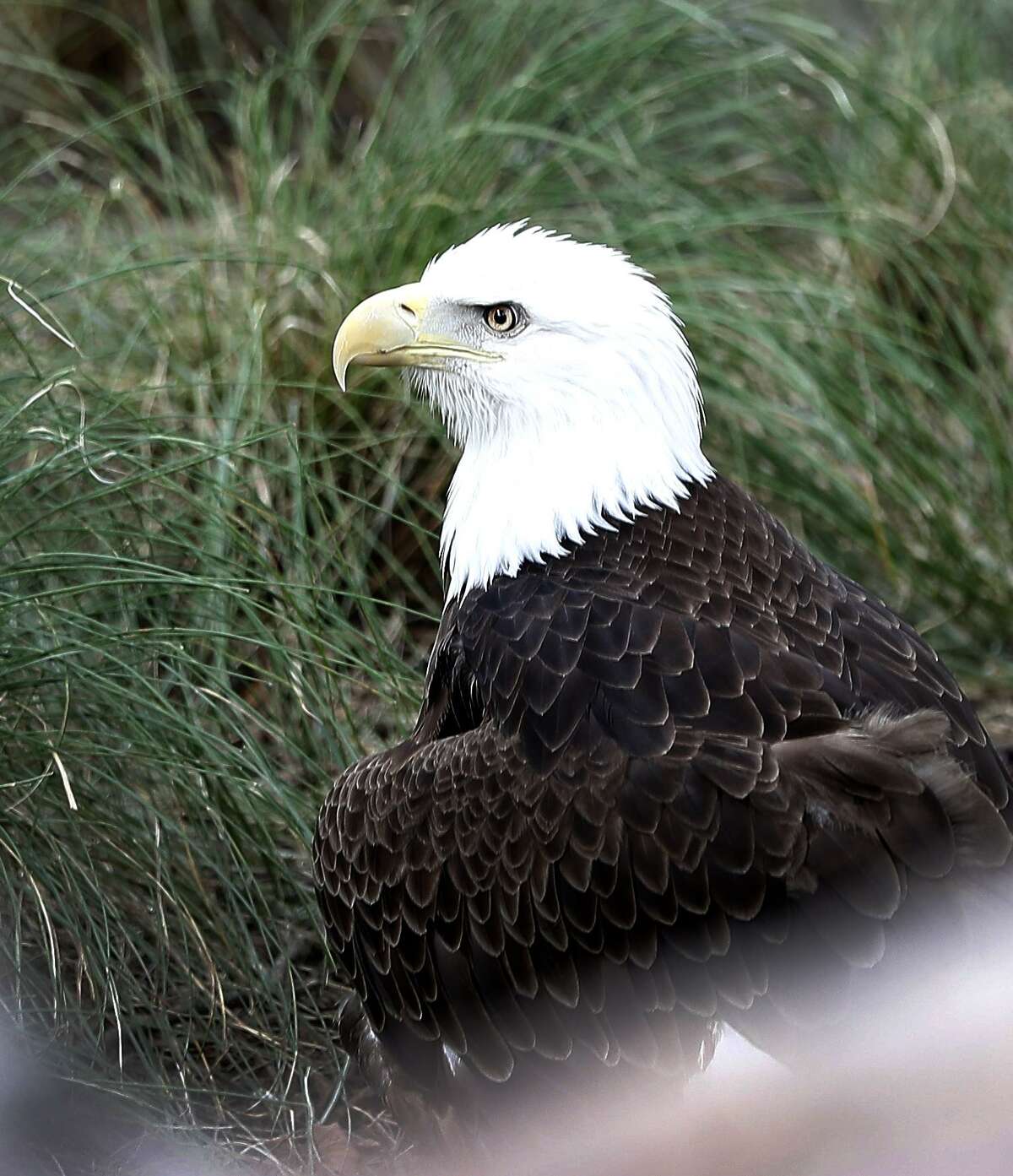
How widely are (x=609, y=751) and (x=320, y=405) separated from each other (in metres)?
2.25

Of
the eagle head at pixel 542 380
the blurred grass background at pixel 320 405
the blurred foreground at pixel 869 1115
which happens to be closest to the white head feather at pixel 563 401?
the eagle head at pixel 542 380

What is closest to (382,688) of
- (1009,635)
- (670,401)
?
(670,401)

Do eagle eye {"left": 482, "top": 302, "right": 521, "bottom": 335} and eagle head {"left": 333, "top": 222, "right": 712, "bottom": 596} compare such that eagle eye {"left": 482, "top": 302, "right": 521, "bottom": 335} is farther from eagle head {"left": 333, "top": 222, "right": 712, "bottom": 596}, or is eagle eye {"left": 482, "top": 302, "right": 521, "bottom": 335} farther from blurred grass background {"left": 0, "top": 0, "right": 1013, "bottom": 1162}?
blurred grass background {"left": 0, "top": 0, "right": 1013, "bottom": 1162}

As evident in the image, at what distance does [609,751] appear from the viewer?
3.08m

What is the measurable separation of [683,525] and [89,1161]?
1.67 metres

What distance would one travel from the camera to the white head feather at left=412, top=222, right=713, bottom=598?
3.57 m

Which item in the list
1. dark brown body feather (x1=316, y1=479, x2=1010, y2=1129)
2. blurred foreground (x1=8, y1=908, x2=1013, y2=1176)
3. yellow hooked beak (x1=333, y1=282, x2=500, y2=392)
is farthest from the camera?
yellow hooked beak (x1=333, y1=282, x2=500, y2=392)

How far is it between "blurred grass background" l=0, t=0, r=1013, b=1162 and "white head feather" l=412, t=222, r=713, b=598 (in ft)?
1.88

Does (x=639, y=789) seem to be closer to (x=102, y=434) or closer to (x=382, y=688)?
(x=382, y=688)

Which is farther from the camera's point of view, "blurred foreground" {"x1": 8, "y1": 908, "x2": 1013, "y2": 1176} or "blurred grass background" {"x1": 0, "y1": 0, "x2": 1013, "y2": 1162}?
"blurred grass background" {"x1": 0, "y1": 0, "x2": 1013, "y2": 1162}

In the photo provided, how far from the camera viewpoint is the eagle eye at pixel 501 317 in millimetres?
3652

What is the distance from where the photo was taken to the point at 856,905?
2883mm

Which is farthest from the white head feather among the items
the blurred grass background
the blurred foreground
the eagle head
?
the blurred foreground

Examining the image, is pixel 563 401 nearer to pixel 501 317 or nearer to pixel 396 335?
pixel 501 317
